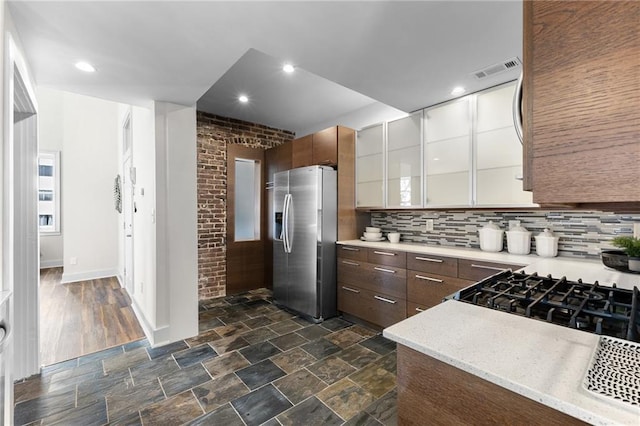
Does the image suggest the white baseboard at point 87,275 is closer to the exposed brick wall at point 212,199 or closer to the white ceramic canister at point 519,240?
the exposed brick wall at point 212,199

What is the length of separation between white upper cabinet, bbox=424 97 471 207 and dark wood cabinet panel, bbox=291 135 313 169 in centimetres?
146

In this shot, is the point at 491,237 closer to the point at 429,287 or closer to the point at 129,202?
the point at 429,287

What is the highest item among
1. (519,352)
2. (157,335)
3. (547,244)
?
(547,244)

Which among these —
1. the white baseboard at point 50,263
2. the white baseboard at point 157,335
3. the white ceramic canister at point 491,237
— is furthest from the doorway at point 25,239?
the white baseboard at point 50,263

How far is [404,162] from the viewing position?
320 cm

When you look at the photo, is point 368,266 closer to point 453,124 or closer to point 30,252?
point 453,124

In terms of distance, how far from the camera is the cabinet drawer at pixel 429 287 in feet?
8.05

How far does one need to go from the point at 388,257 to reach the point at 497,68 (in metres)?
1.83

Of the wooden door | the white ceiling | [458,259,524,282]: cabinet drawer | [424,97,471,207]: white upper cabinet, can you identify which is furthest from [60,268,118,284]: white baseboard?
[458,259,524,282]: cabinet drawer

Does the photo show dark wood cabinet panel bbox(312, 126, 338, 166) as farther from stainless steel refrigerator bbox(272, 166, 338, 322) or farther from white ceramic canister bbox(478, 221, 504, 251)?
white ceramic canister bbox(478, 221, 504, 251)

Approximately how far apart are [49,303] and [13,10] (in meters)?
3.95

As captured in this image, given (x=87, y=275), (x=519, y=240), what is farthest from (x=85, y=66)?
(x=87, y=275)

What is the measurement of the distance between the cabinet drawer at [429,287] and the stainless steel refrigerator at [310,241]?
0.99 meters

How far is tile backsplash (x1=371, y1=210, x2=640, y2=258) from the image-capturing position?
2225 millimetres
